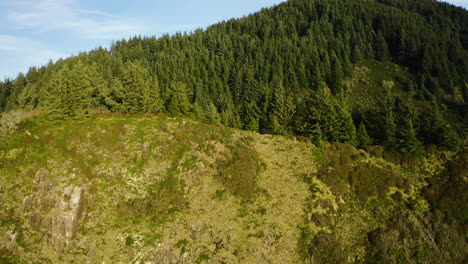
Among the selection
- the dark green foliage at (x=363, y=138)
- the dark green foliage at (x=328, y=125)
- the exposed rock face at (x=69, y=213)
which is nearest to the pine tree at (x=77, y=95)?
the exposed rock face at (x=69, y=213)

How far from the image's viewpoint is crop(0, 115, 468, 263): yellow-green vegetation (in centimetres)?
2873

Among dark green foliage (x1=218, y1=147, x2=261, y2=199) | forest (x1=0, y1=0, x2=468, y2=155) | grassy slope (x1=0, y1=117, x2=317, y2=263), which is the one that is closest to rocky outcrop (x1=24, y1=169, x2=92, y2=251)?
grassy slope (x1=0, y1=117, x2=317, y2=263)

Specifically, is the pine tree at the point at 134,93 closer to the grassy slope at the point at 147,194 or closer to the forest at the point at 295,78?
the forest at the point at 295,78

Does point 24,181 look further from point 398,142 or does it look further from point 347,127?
point 398,142

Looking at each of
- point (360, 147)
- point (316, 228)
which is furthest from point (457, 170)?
point (316, 228)

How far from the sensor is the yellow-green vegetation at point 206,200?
28734 millimetres

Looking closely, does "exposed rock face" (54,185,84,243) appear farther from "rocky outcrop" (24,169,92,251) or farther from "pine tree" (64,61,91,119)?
"pine tree" (64,61,91,119)

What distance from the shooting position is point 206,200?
117 feet

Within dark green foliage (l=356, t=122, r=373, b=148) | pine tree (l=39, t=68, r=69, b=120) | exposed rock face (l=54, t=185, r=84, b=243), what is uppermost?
pine tree (l=39, t=68, r=69, b=120)

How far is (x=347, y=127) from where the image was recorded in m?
→ 53.0

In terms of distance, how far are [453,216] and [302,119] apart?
32.3m

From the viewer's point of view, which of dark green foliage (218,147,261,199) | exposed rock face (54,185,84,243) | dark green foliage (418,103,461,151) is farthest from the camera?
dark green foliage (418,103,461,151)

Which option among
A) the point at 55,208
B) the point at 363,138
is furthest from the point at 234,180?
the point at 363,138

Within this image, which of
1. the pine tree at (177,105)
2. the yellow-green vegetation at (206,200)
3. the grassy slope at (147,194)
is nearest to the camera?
the grassy slope at (147,194)
